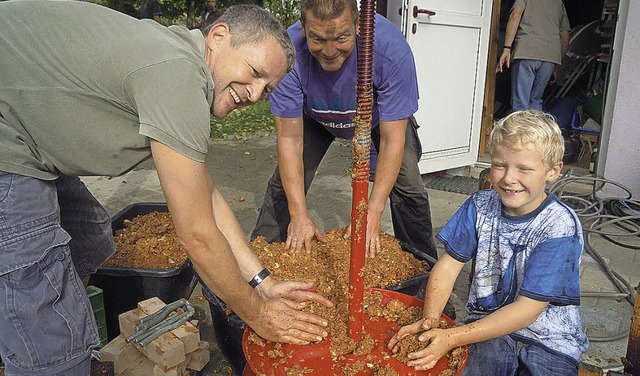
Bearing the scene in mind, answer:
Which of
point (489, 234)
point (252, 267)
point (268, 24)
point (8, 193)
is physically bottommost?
point (252, 267)

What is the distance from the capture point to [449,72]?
516cm

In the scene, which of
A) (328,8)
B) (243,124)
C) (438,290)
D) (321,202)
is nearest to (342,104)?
(328,8)

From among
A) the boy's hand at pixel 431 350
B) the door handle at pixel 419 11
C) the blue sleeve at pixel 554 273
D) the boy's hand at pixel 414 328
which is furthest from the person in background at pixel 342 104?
the door handle at pixel 419 11

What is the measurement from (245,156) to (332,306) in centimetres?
449

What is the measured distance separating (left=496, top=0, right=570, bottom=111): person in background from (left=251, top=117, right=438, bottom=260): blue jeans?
2.90 metres

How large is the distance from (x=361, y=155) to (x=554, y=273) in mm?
735

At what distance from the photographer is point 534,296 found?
1.77 m

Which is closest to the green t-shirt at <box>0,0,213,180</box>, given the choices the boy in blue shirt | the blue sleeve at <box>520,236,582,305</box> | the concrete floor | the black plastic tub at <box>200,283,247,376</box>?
the black plastic tub at <box>200,283,247,376</box>

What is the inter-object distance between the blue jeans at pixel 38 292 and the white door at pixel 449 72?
3.79 meters

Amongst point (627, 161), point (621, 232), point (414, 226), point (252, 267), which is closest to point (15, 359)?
point (252, 267)

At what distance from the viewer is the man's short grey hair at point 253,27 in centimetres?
155

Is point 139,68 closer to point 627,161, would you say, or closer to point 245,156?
point 627,161

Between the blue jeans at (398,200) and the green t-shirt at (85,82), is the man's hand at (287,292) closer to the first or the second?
the green t-shirt at (85,82)

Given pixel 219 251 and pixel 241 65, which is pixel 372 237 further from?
pixel 241 65
